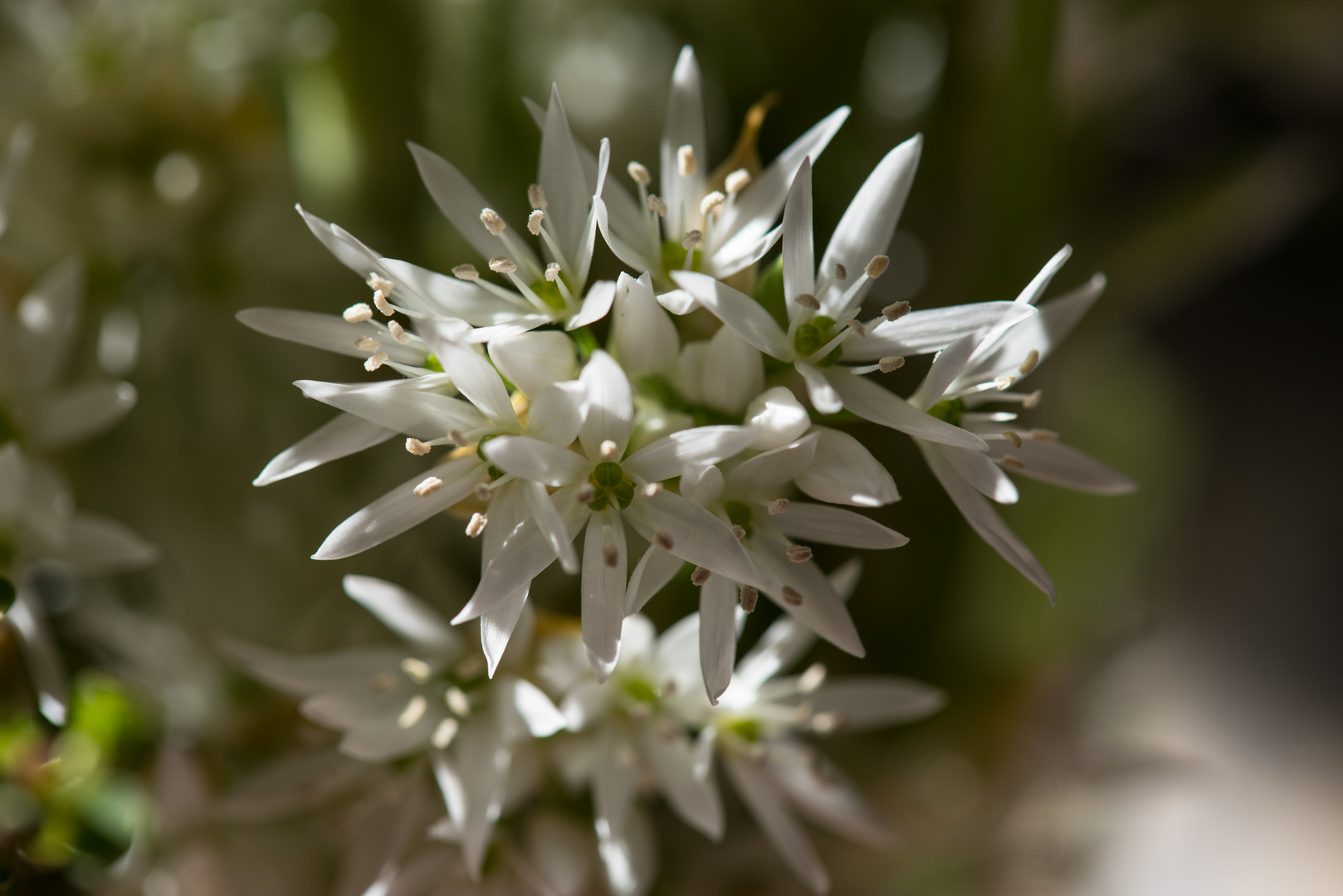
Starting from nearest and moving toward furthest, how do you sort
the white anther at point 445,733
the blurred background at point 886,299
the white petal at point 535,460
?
the white petal at point 535,460 < the white anther at point 445,733 < the blurred background at point 886,299

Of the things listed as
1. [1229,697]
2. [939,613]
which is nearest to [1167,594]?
[1229,697]

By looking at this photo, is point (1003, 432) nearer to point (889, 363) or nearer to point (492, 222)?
point (889, 363)

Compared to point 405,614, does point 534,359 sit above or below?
above

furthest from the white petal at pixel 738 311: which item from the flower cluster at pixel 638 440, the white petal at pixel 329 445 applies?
the white petal at pixel 329 445

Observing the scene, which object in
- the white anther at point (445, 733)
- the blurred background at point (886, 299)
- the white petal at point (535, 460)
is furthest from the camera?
the blurred background at point (886, 299)

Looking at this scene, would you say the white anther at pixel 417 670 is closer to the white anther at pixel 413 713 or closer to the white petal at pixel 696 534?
the white anther at pixel 413 713

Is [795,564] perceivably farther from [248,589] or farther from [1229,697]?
[1229,697]

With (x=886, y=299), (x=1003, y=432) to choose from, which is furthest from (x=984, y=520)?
(x=886, y=299)
